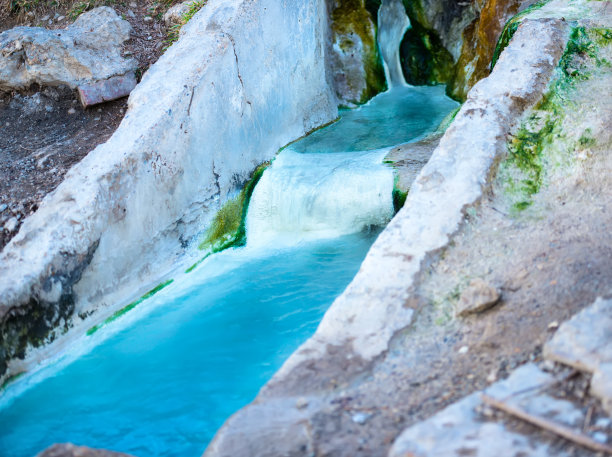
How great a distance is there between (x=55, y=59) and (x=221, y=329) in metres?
3.90

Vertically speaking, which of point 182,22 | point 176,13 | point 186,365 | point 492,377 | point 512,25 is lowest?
point 186,365

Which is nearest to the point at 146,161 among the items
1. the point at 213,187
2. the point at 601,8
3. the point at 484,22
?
the point at 213,187

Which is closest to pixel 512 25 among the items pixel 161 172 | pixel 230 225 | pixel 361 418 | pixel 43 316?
pixel 230 225

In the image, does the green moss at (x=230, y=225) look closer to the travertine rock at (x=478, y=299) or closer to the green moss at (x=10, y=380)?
the green moss at (x=10, y=380)

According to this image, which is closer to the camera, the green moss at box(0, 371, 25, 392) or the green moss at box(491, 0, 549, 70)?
the green moss at box(0, 371, 25, 392)

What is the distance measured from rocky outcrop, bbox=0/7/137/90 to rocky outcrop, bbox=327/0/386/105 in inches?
108

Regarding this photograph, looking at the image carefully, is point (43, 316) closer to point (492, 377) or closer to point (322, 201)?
point (322, 201)

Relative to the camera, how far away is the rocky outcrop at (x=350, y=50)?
317 inches

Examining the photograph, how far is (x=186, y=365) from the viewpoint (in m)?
3.98

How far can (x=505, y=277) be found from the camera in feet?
10.3

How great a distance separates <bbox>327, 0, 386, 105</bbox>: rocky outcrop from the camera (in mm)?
8062

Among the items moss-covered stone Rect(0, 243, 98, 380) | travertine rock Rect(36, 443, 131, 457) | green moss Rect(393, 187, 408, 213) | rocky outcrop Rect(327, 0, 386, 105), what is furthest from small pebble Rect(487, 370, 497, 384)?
rocky outcrop Rect(327, 0, 386, 105)

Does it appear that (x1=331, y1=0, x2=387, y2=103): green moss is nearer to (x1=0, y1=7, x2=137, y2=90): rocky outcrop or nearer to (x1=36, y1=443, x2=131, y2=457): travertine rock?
(x1=0, y1=7, x2=137, y2=90): rocky outcrop

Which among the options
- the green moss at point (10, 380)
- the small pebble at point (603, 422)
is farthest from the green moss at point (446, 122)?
the small pebble at point (603, 422)
